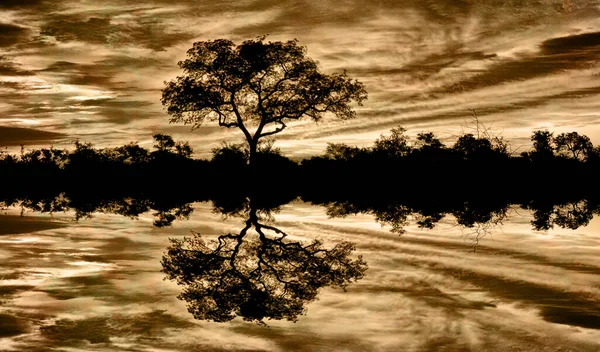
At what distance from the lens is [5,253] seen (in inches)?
637

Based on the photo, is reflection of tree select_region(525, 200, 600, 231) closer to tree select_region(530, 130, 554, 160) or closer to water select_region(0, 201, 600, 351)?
water select_region(0, 201, 600, 351)

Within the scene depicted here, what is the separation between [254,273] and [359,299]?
3293 mm

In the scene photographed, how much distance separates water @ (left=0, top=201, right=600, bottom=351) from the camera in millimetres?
9414

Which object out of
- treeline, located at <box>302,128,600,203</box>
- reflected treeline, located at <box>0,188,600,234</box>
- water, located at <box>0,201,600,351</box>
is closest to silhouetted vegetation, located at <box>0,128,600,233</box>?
treeline, located at <box>302,128,600,203</box>

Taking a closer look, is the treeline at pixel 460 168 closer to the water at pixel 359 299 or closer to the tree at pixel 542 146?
the tree at pixel 542 146

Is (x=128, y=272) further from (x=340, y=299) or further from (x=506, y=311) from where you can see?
(x=506, y=311)

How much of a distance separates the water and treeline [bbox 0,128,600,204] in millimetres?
30636

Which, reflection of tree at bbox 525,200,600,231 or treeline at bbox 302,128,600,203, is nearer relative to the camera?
reflection of tree at bbox 525,200,600,231

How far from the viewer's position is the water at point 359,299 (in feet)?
30.9

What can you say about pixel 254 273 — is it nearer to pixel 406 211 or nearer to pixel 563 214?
pixel 406 211

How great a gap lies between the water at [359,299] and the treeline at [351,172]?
3064cm

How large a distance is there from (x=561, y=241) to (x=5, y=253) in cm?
1663

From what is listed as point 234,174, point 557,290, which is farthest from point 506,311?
point 234,174

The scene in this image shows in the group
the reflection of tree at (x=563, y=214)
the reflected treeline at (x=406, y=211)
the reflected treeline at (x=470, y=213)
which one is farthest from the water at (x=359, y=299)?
the reflected treeline at (x=406, y=211)
